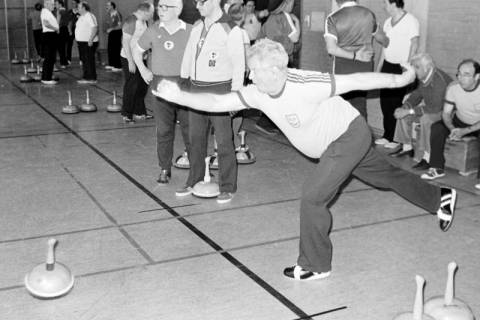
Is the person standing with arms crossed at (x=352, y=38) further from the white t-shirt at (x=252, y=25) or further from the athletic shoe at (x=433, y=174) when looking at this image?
the white t-shirt at (x=252, y=25)

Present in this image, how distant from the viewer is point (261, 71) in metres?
4.01

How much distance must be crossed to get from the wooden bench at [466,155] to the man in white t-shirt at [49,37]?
1004 cm

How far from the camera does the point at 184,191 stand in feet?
21.1

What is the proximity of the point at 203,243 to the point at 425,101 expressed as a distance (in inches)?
145

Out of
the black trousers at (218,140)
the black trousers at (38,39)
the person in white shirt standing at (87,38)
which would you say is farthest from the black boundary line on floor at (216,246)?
the black trousers at (38,39)

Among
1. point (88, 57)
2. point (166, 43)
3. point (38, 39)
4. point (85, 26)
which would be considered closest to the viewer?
point (166, 43)

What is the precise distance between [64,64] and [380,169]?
15.4 metres

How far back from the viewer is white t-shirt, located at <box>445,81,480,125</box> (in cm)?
693

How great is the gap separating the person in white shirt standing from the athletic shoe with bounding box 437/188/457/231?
434 inches

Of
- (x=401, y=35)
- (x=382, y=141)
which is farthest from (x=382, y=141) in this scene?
(x=401, y=35)

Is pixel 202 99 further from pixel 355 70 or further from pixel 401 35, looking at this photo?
pixel 401 35

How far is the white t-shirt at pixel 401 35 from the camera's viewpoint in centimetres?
790

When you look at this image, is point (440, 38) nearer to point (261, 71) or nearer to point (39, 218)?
point (261, 71)

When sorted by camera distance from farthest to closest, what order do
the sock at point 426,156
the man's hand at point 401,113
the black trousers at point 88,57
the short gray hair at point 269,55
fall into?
the black trousers at point 88,57 < the man's hand at point 401,113 < the sock at point 426,156 < the short gray hair at point 269,55
